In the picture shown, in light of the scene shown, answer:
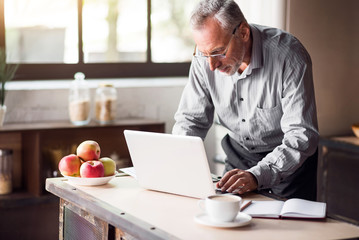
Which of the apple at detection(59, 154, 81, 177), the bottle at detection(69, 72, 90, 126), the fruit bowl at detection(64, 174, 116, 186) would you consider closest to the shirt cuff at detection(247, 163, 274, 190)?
the fruit bowl at detection(64, 174, 116, 186)

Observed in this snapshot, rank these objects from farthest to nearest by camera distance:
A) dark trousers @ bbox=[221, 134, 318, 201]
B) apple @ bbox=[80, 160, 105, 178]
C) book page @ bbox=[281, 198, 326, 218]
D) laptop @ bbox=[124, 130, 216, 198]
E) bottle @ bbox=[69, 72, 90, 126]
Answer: bottle @ bbox=[69, 72, 90, 126], dark trousers @ bbox=[221, 134, 318, 201], apple @ bbox=[80, 160, 105, 178], laptop @ bbox=[124, 130, 216, 198], book page @ bbox=[281, 198, 326, 218]

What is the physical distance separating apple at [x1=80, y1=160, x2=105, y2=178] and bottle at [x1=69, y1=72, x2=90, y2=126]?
1.71 metres

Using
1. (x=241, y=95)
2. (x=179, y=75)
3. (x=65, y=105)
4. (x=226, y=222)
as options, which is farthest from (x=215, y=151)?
(x=226, y=222)

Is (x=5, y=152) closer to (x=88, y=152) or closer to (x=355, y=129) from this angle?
(x=88, y=152)

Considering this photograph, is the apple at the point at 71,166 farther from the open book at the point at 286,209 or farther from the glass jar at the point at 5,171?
the glass jar at the point at 5,171

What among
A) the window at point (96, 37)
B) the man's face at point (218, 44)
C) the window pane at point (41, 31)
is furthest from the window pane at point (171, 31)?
the man's face at point (218, 44)

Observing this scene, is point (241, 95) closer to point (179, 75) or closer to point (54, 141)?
point (54, 141)

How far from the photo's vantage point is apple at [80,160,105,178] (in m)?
2.54

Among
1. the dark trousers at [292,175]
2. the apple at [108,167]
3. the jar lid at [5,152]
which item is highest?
the apple at [108,167]

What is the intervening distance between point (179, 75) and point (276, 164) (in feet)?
8.64

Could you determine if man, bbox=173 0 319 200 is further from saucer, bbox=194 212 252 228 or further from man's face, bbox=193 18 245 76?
saucer, bbox=194 212 252 228

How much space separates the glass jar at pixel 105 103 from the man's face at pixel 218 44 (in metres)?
1.76

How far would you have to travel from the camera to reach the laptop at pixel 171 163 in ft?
7.32

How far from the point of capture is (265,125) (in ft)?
9.45
